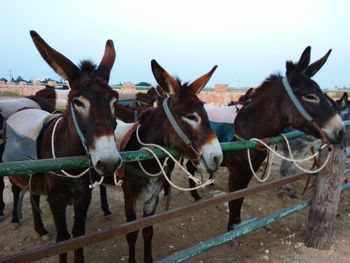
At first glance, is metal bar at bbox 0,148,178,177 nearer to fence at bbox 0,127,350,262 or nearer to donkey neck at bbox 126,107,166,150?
fence at bbox 0,127,350,262

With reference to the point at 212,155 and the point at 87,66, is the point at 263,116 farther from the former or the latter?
the point at 87,66

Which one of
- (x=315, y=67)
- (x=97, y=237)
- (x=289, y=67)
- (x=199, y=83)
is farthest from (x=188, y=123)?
(x=315, y=67)

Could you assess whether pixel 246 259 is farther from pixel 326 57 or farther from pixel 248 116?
pixel 326 57

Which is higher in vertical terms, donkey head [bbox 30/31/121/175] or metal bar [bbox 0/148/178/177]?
donkey head [bbox 30/31/121/175]

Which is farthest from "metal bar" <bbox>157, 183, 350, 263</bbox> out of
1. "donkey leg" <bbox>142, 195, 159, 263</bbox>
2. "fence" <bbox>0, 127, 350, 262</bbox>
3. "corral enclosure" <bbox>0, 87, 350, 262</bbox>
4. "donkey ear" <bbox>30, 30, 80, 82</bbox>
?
"donkey ear" <bbox>30, 30, 80, 82</bbox>

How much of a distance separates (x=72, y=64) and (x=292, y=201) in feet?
14.7

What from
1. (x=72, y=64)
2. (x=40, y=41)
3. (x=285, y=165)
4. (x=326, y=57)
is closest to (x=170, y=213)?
(x=72, y=64)

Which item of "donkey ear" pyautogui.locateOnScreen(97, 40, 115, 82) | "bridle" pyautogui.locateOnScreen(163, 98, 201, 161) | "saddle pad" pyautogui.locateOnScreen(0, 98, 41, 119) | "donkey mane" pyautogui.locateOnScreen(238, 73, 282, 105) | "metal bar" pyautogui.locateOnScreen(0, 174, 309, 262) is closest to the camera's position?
"metal bar" pyautogui.locateOnScreen(0, 174, 309, 262)

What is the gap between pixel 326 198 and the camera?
3.30m

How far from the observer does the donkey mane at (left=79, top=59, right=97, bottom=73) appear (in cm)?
236

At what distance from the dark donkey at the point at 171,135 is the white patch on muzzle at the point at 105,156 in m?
0.79

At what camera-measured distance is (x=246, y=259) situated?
3.28 metres

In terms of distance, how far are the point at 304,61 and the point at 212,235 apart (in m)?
2.47

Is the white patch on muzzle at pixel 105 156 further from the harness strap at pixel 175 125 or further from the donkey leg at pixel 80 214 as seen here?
the donkey leg at pixel 80 214
